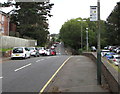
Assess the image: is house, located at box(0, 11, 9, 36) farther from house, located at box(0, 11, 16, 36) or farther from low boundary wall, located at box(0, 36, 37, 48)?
low boundary wall, located at box(0, 36, 37, 48)

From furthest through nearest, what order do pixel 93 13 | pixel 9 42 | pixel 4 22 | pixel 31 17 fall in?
pixel 4 22 < pixel 31 17 < pixel 9 42 < pixel 93 13

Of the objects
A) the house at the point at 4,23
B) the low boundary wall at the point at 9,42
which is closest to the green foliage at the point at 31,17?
the house at the point at 4,23

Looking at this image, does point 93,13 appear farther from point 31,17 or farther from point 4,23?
point 4,23

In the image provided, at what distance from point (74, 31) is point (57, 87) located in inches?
2413

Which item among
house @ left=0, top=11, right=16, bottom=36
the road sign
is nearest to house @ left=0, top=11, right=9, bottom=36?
house @ left=0, top=11, right=16, bottom=36

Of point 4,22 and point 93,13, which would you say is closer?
point 93,13

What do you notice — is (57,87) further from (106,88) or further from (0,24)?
(0,24)

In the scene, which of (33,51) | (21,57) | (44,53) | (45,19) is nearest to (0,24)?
(45,19)

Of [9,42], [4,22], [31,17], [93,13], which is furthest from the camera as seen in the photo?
[4,22]

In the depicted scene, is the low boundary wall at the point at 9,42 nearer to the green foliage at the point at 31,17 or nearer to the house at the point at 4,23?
the green foliage at the point at 31,17

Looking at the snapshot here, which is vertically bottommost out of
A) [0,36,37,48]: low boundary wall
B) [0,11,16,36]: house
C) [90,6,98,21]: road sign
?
[0,36,37,48]: low boundary wall

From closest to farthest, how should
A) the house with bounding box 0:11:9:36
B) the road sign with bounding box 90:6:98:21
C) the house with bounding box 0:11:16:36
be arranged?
the road sign with bounding box 90:6:98:21, the house with bounding box 0:11:9:36, the house with bounding box 0:11:16:36

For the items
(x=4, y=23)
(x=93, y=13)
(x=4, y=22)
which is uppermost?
(x=4, y=22)

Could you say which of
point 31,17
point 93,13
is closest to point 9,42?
point 31,17
